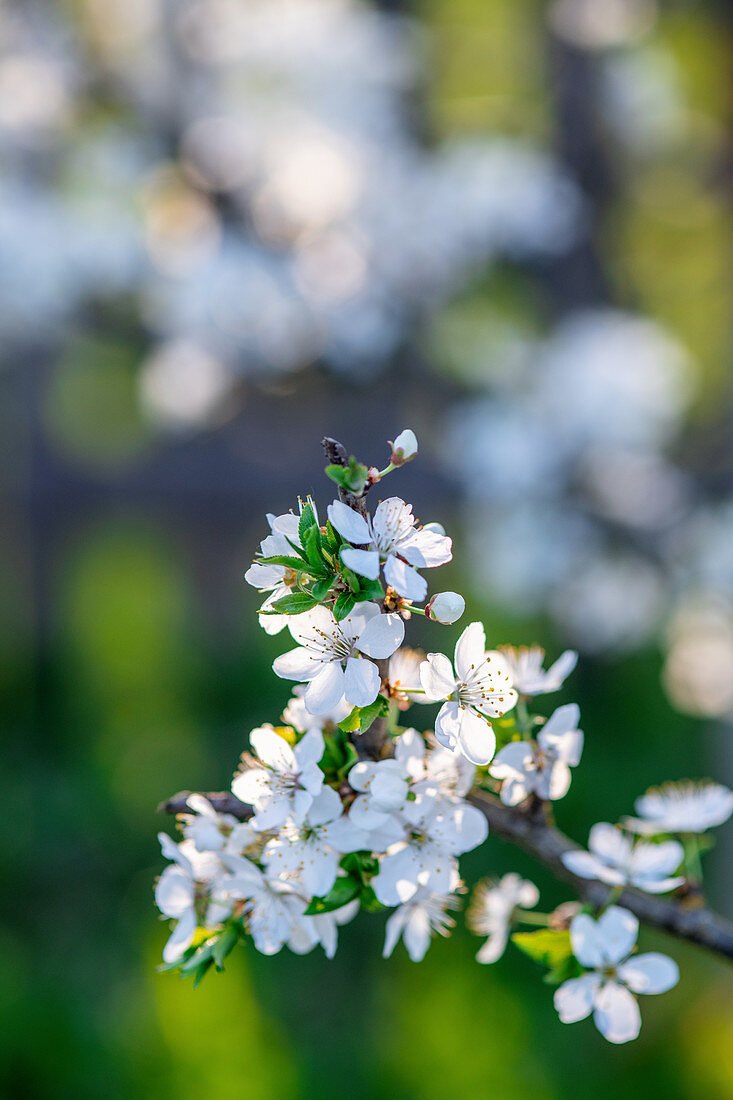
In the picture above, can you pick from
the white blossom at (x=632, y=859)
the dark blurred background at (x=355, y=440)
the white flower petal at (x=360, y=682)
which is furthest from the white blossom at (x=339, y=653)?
the dark blurred background at (x=355, y=440)

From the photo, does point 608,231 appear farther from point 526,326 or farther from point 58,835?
point 58,835

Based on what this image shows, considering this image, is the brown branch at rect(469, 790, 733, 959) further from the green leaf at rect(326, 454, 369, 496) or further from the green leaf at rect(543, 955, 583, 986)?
the green leaf at rect(326, 454, 369, 496)

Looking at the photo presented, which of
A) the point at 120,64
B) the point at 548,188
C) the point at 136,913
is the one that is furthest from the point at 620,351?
the point at 136,913


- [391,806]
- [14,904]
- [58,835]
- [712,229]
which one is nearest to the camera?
[391,806]

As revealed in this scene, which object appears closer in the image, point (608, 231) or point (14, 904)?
point (14, 904)

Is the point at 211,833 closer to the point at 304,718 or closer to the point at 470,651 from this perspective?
the point at 304,718
